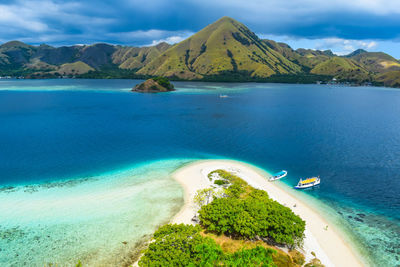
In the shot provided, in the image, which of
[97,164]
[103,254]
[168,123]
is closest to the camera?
[103,254]

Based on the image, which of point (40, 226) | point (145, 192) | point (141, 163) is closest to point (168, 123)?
point (141, 163)

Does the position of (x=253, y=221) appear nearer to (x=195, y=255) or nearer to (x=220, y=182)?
(x=195, y=255)

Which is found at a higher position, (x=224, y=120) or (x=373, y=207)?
(x=224, y=120)

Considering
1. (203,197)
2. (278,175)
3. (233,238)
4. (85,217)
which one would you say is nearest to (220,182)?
(203,197)

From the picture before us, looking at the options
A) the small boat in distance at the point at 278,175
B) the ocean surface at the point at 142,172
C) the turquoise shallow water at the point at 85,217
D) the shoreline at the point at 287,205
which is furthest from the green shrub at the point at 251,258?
the small boat in distance at the point at 278,175

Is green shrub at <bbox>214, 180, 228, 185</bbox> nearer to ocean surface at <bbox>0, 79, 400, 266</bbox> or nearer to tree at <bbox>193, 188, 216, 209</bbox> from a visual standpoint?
tree at <bbox>193, 188, 216, 209</bbox>

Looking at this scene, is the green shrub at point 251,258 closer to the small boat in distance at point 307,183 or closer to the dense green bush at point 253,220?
the dense green bush at point 253,220

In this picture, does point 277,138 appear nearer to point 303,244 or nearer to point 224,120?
point 224,120

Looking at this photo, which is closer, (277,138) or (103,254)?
(103,254)
